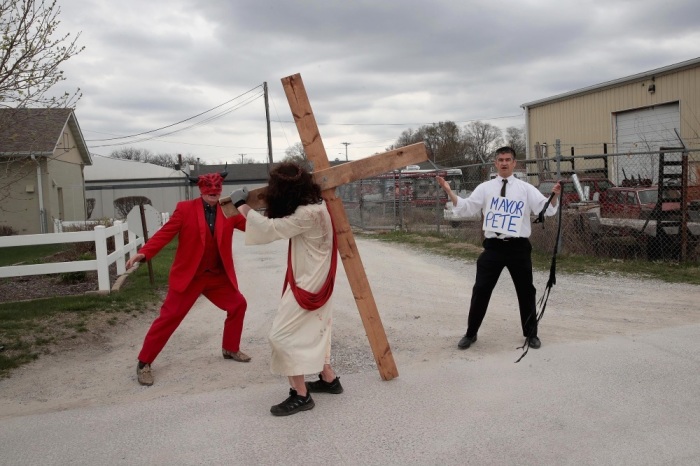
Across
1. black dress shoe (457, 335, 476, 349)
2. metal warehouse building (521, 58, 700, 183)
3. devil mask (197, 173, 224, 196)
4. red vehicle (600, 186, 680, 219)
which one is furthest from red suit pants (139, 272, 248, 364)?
metal warehouse building (521, 58, 700, 183)

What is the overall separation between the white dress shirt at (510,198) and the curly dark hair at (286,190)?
190 cm

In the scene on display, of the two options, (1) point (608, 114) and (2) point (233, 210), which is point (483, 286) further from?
(1) point (608, 114)

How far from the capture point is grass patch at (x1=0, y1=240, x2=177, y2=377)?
6199 millimetres

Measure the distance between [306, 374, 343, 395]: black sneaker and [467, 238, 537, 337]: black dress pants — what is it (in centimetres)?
171

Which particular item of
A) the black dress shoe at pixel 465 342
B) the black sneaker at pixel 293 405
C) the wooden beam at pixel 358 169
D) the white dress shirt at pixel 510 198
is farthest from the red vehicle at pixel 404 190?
the black sneaker at pixel 293 405

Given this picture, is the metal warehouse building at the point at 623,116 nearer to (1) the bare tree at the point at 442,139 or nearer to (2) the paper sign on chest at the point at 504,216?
(2) the paper sign on chest at the point at 504,216

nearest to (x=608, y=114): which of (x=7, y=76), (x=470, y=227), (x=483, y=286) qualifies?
(x=470, y=227)

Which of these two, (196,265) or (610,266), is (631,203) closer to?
(610,266)

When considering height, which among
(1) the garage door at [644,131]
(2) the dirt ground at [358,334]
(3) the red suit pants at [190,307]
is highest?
(1) the garage door at [644,131]

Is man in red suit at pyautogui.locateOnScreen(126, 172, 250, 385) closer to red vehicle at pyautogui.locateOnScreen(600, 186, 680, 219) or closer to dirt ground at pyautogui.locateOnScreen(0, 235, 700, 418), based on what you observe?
dirt ground at pyautogui.locateOnScreen(0, 235, 700, 418)

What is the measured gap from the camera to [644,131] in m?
22.7

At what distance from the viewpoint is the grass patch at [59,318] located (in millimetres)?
6199

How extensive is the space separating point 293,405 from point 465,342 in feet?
6.89

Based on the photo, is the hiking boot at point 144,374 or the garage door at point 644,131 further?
the garage door at point 644,131
